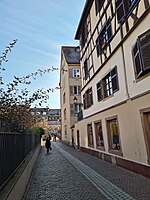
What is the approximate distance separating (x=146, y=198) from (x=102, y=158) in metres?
7.08

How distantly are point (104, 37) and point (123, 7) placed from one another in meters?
3.12

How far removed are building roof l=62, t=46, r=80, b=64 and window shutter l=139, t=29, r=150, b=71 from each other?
21.6 m

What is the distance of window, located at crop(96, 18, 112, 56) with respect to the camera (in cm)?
1094

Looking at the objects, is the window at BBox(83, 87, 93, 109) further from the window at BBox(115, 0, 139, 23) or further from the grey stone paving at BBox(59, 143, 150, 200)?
the grey stone paving at BBox(59, 143, 150, 200)

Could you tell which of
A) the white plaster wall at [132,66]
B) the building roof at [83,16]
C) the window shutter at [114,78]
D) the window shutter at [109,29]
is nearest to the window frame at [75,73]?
the building roof at [83,16]

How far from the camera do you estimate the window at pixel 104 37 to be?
10.9 meters

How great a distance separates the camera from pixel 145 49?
6883 millimetres

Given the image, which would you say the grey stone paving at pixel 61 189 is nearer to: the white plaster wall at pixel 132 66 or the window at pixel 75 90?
the white plaster wall at pixel 132 66

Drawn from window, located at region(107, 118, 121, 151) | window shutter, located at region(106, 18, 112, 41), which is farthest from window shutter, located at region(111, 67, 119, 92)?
window shutter, located at region(106, 18, 112, 41)

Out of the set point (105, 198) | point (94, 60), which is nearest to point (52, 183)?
point (105, 198)

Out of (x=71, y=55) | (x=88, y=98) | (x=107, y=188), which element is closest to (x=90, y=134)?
(x=88, y=98)

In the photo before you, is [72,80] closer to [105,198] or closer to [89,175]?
[89,175]

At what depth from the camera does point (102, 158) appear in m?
12.1

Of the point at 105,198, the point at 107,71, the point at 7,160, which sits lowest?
the point at 105,198
